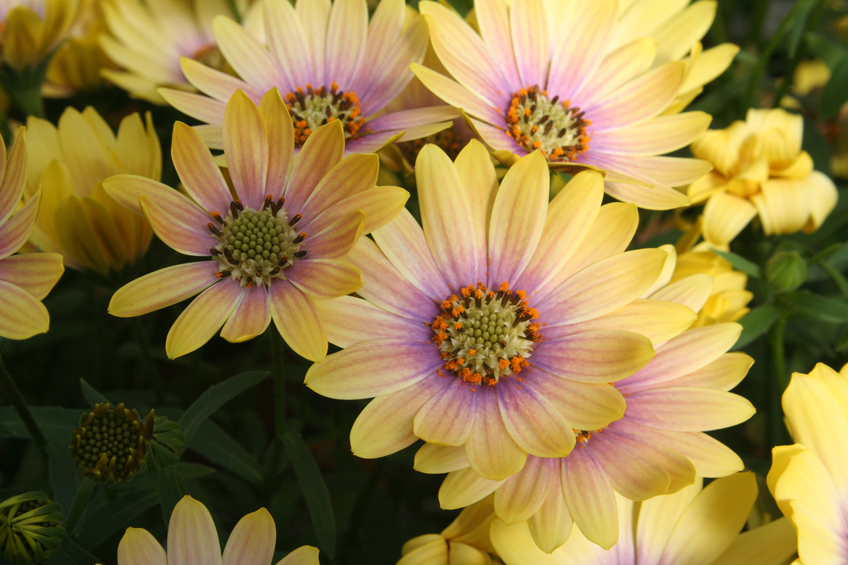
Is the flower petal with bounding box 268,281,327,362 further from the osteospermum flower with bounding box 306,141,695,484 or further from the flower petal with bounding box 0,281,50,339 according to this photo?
A: the flower petal with bounding box 0,281,50,339

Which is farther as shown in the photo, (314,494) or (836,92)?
(836,92)

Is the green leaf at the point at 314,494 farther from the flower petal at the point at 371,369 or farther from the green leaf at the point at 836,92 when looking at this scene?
the green leaf at the point at 836,92

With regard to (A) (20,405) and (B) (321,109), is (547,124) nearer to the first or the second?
(B) (321,109)

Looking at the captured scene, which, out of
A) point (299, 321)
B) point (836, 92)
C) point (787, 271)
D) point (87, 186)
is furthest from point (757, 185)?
point (87, 186)

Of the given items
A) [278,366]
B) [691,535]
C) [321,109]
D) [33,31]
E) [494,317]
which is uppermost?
[33,31]

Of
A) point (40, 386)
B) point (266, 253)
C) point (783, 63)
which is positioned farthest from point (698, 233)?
point (40, 386)

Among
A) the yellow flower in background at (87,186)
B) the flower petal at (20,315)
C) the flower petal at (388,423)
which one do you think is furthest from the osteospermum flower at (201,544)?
the yellow flower in background at (87,186)
